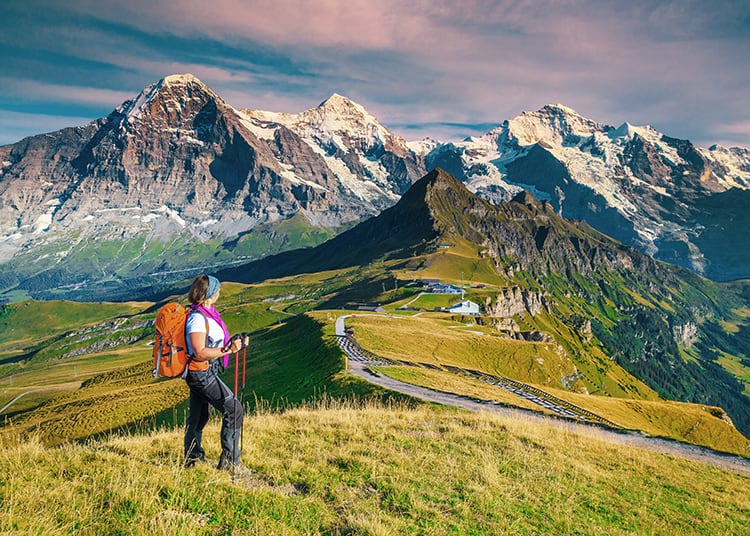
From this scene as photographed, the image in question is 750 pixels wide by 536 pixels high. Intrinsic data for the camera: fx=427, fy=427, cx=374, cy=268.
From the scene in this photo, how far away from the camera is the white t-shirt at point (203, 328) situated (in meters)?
9.53

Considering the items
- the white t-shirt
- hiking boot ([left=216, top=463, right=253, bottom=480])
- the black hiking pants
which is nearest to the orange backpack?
the white t-shirt

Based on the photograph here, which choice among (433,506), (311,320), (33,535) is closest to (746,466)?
(433,506)

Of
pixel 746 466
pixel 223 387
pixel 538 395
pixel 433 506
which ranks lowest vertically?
pixel 538 395

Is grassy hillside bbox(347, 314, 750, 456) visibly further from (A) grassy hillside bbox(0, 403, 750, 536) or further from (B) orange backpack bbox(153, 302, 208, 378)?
(B) orange backpack bbox(153, 302, 208, 378)

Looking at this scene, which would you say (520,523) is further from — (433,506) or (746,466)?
(746,466)

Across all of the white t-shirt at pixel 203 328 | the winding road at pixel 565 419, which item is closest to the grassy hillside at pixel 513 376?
the winding road at pixel 565 419

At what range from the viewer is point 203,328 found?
9594mm

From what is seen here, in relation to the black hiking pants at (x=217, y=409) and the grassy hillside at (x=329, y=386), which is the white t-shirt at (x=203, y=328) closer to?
the black hiking pants at (x=217, y=409)

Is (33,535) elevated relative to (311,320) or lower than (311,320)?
elevated

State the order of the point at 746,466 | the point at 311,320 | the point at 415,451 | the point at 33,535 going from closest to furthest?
the point at 33,535 → the point at 415,451 → the point at 746,466 → the point at 311,320

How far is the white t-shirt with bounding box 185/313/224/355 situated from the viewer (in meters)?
9.53

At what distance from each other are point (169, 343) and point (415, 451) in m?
8.03

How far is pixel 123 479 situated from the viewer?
8188mm

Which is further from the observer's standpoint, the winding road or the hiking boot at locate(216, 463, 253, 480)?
the winding road
